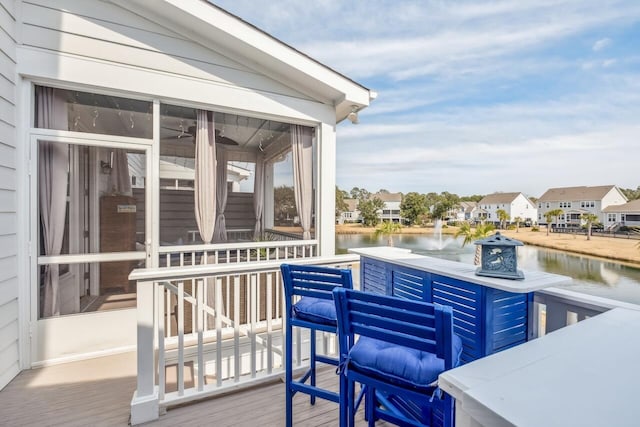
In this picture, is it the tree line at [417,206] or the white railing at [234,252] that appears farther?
the tree line at [417,206]

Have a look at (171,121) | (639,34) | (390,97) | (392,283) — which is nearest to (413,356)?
(392,283)

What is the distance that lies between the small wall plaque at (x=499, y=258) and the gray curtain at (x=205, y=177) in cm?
282

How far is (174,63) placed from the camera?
3154mm

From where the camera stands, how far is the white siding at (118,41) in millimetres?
2701

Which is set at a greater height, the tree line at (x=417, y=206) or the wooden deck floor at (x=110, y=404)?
the tree line at (x=417, y=206)

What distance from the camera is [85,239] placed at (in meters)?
2.93

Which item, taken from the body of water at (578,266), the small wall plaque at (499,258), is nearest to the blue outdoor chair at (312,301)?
the small wall plaque at (499,258)

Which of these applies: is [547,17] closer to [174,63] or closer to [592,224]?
[174,63]

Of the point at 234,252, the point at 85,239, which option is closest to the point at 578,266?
the point at 234,252

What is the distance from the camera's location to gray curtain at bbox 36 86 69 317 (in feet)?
9.09

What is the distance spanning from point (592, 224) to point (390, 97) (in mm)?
20250

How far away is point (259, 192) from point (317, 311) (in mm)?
2741

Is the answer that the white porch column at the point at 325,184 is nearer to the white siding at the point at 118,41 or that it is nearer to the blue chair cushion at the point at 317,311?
the white siding at the point at 118,41

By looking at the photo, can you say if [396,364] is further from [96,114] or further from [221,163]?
[96,114]
